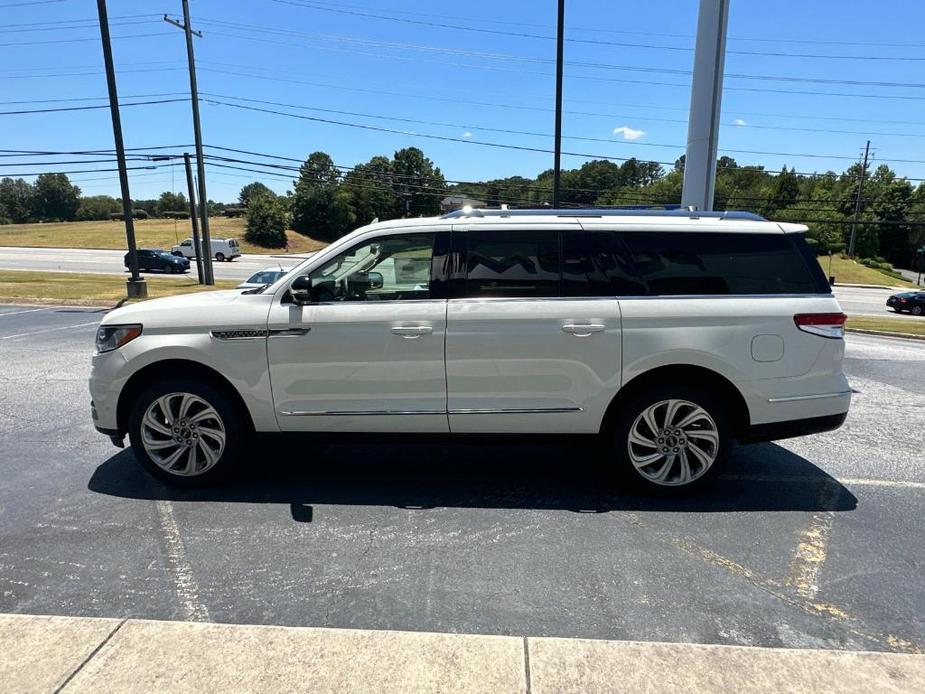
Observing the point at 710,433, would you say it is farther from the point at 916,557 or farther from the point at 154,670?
the point at 154,670

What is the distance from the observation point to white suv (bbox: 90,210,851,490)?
387cm

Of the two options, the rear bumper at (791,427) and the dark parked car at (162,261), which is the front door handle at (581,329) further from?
the dark parked car at (162,261)

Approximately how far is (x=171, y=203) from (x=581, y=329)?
121925 millimetres

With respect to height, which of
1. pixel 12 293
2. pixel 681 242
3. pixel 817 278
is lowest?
pixel 12 293

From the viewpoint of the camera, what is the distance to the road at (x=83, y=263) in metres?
37.4

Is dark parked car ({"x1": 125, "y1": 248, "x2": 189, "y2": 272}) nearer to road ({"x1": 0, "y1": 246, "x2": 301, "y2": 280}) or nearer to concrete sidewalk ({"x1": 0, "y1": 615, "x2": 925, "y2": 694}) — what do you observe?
road ({"x1": 0, "y1": 246, "x2": 301, "y2": 280})

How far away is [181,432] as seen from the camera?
163 inches

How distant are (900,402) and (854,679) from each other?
570cm

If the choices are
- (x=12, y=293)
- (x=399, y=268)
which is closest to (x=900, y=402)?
(x=399, y=268)

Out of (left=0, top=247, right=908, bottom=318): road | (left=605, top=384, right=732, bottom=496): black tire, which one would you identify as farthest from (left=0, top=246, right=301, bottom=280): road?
(left=605, top=384, right=732, bottom=496): black tire

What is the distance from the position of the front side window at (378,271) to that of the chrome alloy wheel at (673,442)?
177 cm

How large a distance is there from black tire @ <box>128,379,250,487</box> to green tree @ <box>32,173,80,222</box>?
131252mm

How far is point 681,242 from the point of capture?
3.98m

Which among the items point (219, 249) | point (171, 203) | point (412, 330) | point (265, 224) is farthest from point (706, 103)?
point (171, 203)
